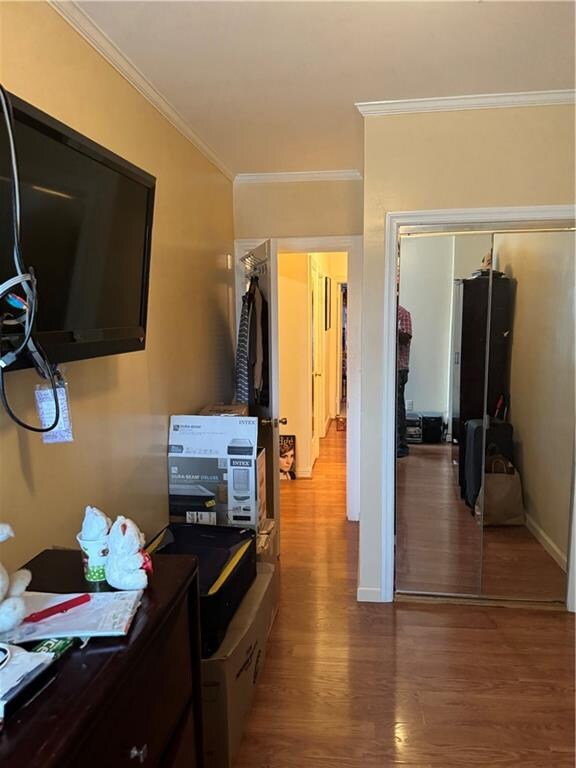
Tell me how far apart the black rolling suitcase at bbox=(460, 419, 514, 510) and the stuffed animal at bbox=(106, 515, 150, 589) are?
209cm

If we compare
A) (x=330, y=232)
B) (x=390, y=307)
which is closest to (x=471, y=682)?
(x=390, y=307)

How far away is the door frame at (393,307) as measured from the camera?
8.41 ft

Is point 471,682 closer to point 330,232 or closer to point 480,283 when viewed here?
point 480,283

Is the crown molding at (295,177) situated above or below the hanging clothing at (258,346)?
above

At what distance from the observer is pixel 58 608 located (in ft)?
3.67

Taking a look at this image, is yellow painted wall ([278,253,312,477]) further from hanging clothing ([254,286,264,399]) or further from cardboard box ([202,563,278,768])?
cardboard box ([202,563,278,768])

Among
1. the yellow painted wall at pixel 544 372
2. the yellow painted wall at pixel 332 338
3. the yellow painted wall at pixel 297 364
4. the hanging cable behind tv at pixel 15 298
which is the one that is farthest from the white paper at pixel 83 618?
the yellow painted wall at pixel 332 338

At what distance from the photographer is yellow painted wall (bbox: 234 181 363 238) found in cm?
364

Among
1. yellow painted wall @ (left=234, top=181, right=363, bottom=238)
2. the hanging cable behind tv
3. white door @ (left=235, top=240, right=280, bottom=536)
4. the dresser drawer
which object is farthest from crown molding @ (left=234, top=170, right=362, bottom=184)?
the dresser drawer

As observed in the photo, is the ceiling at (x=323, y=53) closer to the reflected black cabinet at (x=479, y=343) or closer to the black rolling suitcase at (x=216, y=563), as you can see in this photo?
the reflected black cabinet at (x=479, y=343)

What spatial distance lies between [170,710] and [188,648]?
0.47 ft

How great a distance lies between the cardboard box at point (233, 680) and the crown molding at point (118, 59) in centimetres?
204

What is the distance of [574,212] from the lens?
2.53 meters

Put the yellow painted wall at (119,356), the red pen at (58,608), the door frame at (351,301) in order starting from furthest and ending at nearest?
the door frame at (351,301) → the yellow painted wall at (119,356) → the red pen at (58,608)
